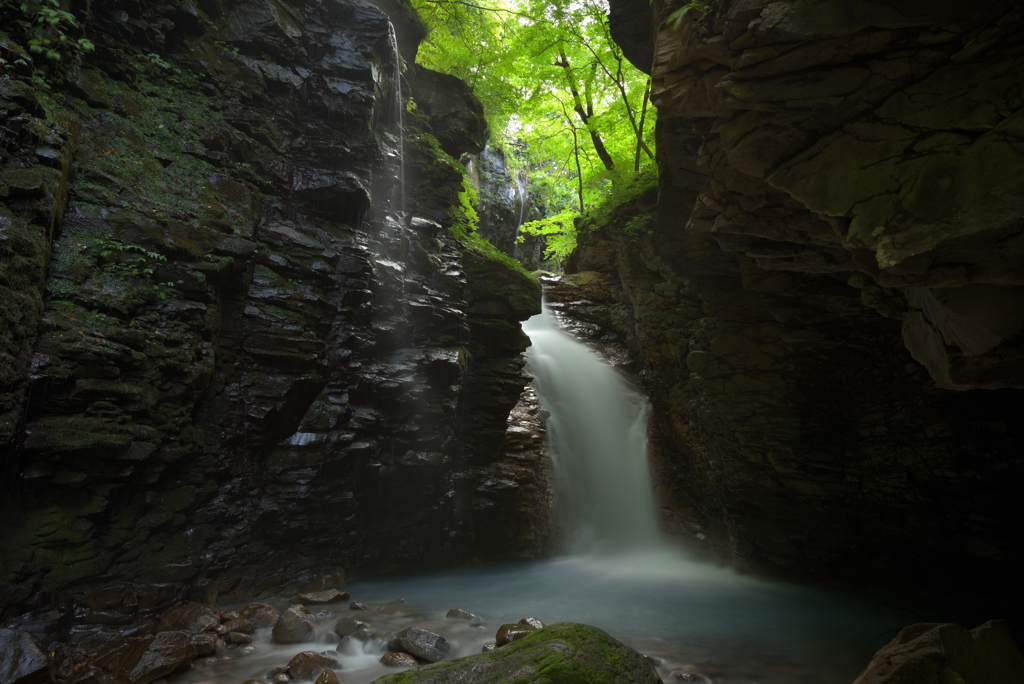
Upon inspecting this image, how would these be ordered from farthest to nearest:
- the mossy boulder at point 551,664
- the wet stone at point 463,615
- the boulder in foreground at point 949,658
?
1. the wet stone at point 463,615
2. the mossy boulder at point 551,664
3. the boulder in foreground at point 949,658

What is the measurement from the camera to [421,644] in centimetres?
600

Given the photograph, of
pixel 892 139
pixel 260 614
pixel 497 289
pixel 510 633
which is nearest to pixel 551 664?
pixel 510 633

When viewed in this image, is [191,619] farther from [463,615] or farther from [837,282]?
[837,282]

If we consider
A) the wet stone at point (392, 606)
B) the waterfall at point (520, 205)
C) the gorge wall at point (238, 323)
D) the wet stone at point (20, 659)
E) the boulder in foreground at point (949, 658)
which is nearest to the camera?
the boulder in foreground at point (949, 658)

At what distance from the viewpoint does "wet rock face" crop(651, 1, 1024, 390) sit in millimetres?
3828

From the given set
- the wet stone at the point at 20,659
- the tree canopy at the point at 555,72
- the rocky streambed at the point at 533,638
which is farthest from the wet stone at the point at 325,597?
the tree canopy at the point at 555,72

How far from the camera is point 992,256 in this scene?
12.8 ft

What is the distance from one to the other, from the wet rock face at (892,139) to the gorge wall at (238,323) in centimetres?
675

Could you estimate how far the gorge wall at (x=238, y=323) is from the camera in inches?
239

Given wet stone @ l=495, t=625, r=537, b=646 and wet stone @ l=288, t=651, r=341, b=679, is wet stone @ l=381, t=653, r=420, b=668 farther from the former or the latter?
wet stone @ l=495, t=625, r=537, b=646

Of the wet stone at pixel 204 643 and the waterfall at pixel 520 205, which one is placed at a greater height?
the waterfall at pixel 520 205

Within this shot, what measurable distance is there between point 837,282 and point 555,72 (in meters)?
9.46

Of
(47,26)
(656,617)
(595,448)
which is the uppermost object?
(47,26)

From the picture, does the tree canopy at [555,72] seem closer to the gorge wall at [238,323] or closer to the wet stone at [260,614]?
the gorge wall at [238,323]
